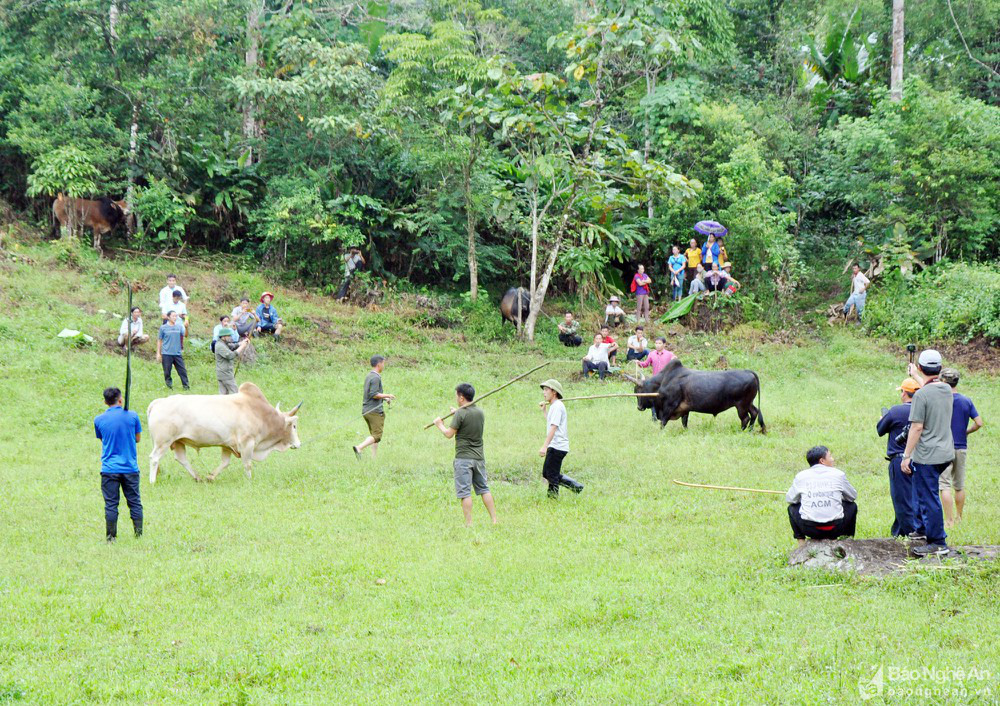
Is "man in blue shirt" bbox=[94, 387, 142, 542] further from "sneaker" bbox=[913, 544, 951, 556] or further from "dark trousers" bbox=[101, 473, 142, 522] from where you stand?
"sneaker" bbox=[913, 544, 951, 556]

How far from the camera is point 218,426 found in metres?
13.0

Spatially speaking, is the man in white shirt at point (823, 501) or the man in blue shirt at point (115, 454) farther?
the man in blue shirt at point (115, 454)

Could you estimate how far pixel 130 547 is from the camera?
9938 mm

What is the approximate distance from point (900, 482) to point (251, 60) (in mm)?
23001

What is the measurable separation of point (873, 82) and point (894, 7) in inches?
113

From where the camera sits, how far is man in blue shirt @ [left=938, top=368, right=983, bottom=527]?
9.45 metres

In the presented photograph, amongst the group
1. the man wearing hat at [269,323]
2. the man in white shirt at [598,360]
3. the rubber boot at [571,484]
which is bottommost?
the rubber boot at [571,484]

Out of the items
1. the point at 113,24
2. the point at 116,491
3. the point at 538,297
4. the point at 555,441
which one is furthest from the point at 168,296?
the point at 555,441

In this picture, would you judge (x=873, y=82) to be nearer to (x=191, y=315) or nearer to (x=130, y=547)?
(x=191, y=315)

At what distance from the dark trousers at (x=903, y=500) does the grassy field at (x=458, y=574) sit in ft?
2.11

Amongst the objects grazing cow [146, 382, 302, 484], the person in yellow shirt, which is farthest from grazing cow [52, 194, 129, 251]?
the person in yellow shirt

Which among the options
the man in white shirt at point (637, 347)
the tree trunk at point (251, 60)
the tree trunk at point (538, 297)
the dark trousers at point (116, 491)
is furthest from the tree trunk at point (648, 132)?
the dark trousers at point (116, 491)

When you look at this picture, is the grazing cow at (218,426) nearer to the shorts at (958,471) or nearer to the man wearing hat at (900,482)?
the man wearing hat at (900,482)

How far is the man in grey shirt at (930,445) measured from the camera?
8602mm
